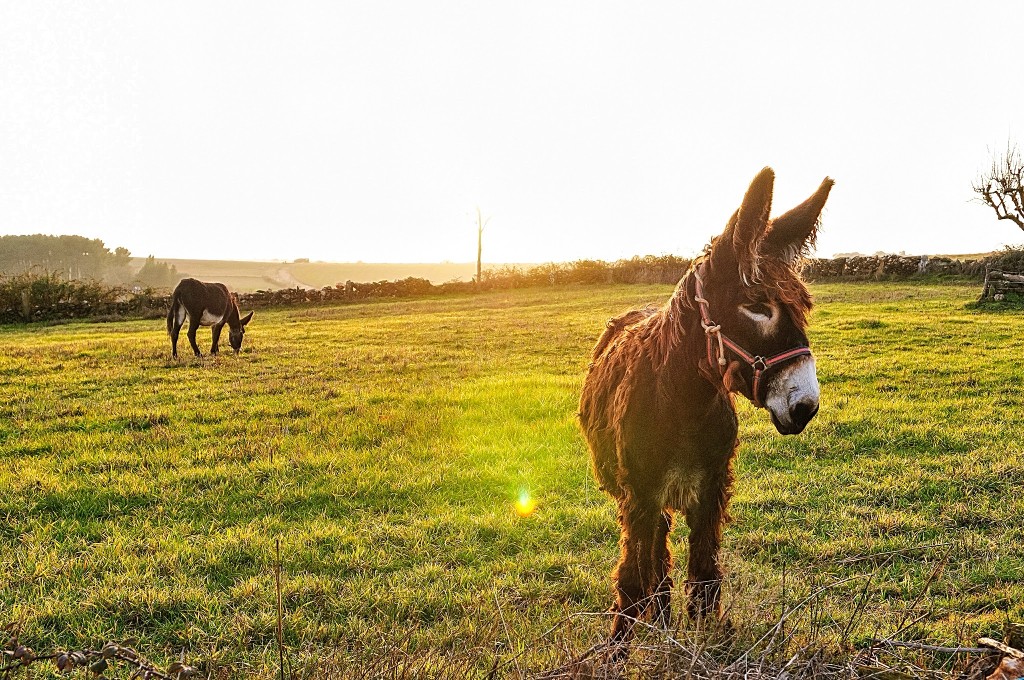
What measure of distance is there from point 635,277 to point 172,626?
3556cm

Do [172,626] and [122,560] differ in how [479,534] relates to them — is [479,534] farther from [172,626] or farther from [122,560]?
[122,560]

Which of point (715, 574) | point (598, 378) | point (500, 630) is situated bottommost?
point (500, 630)

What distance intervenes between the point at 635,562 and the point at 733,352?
1.31m

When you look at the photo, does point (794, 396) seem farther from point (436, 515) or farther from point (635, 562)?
point (436, 515)

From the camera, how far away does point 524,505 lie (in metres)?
5.53

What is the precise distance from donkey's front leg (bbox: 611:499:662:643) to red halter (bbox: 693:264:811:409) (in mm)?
891

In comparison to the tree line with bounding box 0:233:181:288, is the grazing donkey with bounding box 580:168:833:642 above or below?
below

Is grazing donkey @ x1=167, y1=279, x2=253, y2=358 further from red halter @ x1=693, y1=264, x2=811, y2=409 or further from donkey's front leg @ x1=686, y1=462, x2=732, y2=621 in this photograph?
red halter @ x1=693, y1=264, x2=811, y2=409

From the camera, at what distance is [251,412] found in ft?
28.6

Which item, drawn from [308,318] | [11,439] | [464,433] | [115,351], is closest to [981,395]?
[464,433]

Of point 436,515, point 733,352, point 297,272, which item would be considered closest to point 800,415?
point 733,352

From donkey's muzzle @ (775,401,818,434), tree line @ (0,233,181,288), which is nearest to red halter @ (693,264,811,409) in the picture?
donkey's muzzle @ (775,401,818,434)

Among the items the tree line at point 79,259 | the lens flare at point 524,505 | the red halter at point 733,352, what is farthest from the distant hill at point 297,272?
the red halter at point 733,352

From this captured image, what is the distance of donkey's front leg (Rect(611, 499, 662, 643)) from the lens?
3010 mm
